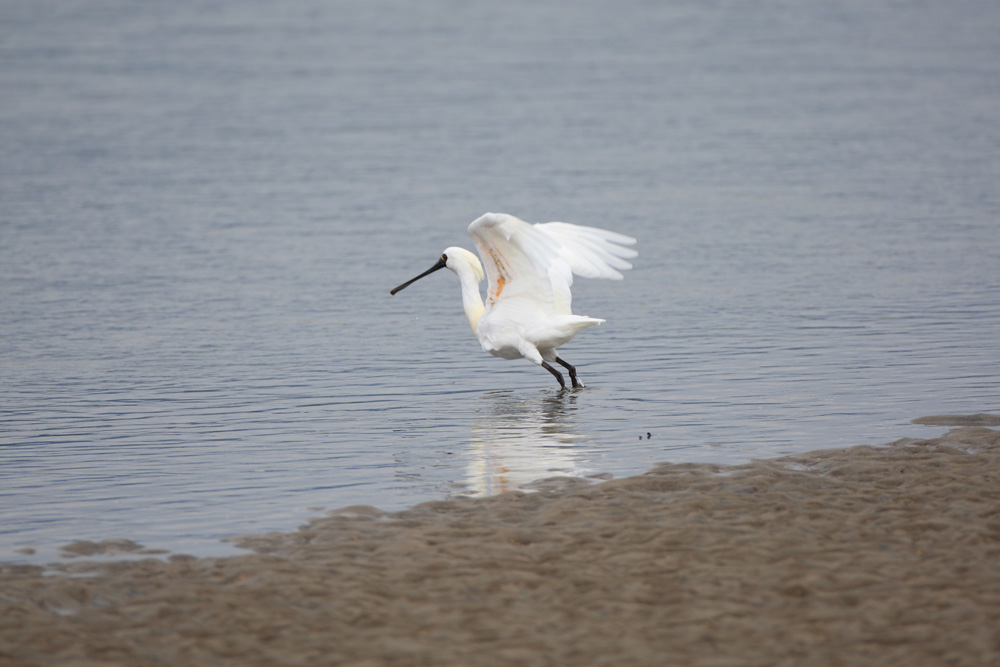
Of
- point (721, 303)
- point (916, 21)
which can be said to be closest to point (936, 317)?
point (721, 303)

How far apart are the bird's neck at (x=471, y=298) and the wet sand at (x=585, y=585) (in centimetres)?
535

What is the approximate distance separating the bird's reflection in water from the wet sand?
0.64m

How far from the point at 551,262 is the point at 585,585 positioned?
5.98 m

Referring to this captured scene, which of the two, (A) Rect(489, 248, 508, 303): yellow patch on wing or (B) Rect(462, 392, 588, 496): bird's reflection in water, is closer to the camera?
(B) Rect(462, 392, 588, 496): bird's reflection in water

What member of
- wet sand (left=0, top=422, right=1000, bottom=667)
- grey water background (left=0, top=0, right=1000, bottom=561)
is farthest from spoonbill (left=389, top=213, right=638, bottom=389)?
wet sand (left=0, top=422, right=1000, bottom=667)

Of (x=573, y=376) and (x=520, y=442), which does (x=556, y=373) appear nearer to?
(x=573, y=376)

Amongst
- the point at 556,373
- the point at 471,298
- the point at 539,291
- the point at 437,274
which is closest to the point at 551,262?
the point at 539,291

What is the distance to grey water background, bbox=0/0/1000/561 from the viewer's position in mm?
10516

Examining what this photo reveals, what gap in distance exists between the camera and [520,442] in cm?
1087

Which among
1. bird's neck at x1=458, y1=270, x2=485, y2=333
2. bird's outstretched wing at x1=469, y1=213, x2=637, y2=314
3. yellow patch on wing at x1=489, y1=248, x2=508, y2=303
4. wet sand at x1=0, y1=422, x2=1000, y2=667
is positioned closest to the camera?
wet sand at x1=0, y1=422, x2=1000, y2=667

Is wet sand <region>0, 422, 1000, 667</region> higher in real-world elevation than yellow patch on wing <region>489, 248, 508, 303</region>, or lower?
lower

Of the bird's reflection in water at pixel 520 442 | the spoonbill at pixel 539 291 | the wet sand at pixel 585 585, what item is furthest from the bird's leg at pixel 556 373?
the wet sand at pixel 585 585

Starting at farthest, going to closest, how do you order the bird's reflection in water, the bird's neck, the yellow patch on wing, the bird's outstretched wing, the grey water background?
the bird's neck, the yellow patch on wing, the bird's outstretched wing, the grey water background, the bird's reflection in water

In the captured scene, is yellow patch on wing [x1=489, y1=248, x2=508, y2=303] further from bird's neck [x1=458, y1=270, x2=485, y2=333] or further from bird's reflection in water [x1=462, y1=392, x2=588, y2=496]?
bird's reflection in water [x1=462, y1=392, x2=588, y2=496]
